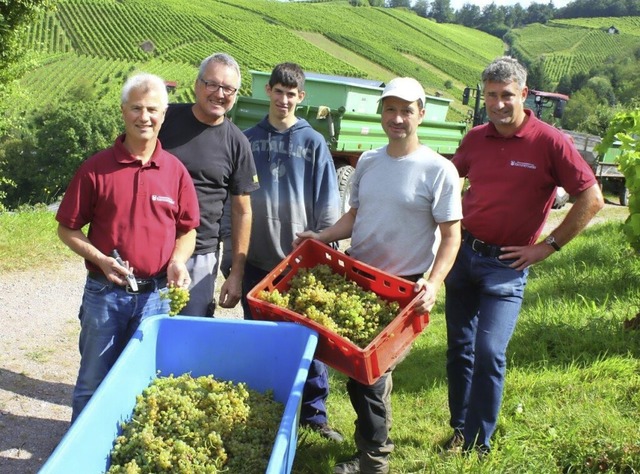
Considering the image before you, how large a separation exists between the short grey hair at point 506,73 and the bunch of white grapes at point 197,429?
1.76m

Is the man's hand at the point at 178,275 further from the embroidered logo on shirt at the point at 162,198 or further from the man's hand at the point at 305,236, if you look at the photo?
the man's hand at the point at 305,236

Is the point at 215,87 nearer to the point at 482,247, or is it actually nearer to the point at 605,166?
the point at 482,247

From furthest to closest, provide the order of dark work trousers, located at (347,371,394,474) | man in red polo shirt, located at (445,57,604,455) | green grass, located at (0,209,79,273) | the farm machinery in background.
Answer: the farm machinery in background, green grass, located at (0,209,79,273), man in red polo shirt, located at (445,57,604,455), dark work trousers, located at (347,371,394,474)

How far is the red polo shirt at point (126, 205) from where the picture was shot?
105 inches

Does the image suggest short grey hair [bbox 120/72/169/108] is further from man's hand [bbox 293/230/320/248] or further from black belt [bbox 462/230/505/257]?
black belt [bbox 462/230/505/257]

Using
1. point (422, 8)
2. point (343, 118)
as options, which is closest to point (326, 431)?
point (343, 118)

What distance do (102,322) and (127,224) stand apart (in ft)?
1.45

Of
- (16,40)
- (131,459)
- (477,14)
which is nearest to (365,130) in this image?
(16,40)

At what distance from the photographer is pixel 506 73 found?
3.03 metres

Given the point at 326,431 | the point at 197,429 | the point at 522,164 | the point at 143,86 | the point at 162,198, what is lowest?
the point at 326,431

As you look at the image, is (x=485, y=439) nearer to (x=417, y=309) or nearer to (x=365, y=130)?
(x=417, y=309)

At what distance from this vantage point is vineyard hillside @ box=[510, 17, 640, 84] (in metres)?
69.8

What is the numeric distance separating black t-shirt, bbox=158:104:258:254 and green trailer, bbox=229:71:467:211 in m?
6.47

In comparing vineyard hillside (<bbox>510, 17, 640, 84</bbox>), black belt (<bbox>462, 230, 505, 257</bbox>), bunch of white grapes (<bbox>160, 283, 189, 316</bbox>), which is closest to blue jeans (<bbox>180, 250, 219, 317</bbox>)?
bunch of white grapes (<bbox>160, 283, 189, 316</bbox>)
